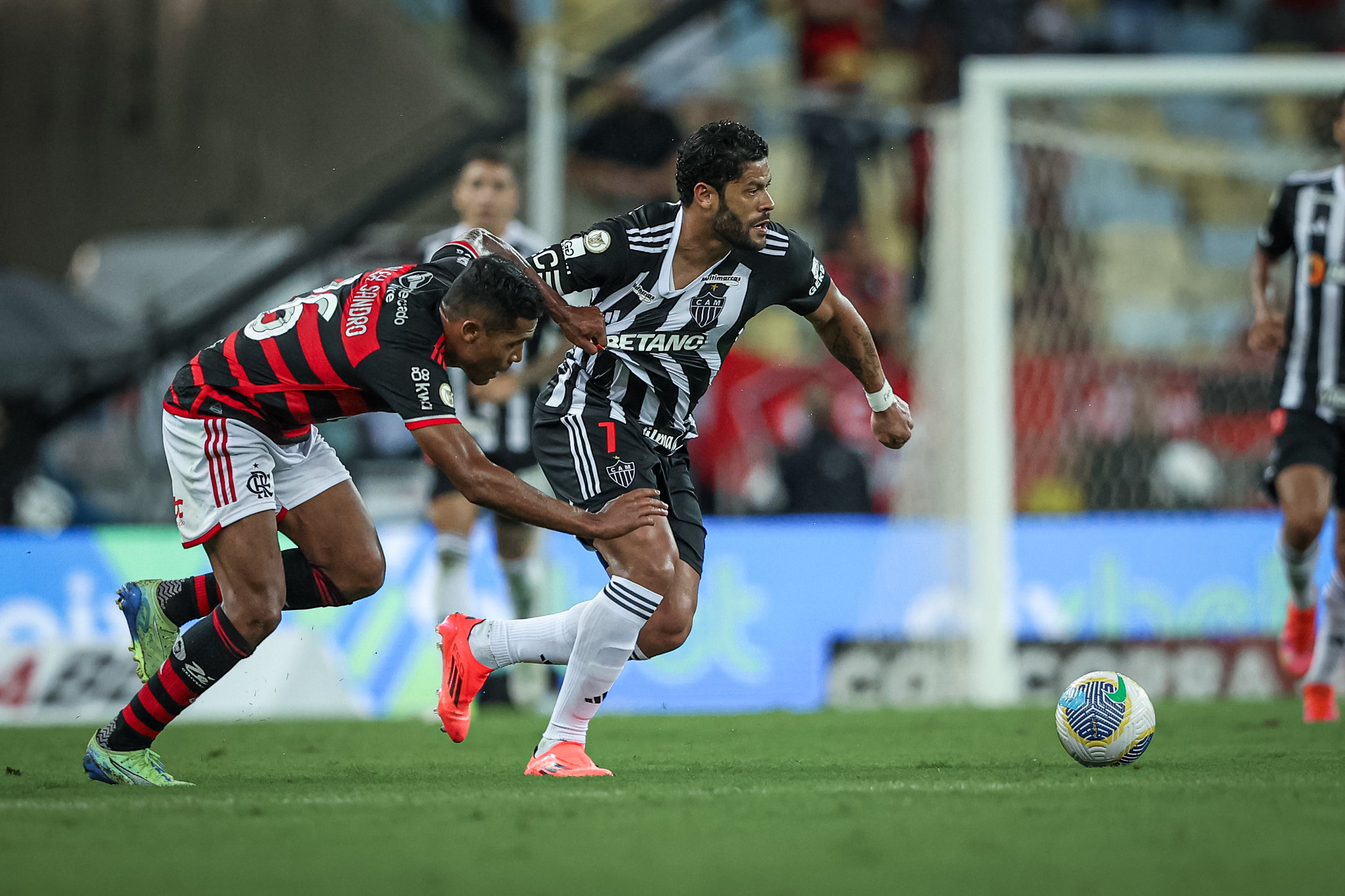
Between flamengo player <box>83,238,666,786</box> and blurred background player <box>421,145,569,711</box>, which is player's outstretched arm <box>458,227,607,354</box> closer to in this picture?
flamengo player <box>83,238,666,786</box>

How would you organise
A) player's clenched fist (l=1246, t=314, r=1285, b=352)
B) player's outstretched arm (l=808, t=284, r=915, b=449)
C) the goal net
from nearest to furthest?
1. player's outstretched arm (l=808, t=284, r=915, b=449)
2. player's clenched fist (l=1246, t=314, r=1285, b=352)
3. the goal net

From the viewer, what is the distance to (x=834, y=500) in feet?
38.9

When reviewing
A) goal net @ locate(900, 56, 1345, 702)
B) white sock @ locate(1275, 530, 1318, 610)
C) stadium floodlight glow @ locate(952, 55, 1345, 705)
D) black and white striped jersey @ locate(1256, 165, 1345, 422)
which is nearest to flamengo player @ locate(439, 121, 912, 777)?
black and white striped jersey @ locate(1256, 165, 1345, 422)

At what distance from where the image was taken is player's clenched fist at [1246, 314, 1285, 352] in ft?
23.5

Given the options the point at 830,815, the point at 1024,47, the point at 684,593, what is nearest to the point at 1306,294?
the point at 684,593

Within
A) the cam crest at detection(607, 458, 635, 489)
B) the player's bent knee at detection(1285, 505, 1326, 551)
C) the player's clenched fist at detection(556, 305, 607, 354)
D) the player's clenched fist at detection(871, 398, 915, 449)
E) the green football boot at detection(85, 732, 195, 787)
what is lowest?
the green football boot at detection(85, 732, 195, 787)

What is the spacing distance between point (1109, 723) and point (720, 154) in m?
2.18

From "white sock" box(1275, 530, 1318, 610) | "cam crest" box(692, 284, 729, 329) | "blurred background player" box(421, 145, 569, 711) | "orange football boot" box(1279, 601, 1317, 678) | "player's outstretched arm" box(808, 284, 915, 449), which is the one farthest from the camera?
"blurred background player" box(421, 145, 569, 711)

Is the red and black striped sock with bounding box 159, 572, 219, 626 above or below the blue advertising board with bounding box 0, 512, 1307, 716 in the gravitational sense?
above

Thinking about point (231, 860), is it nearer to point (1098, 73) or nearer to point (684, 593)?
point (684, 593)

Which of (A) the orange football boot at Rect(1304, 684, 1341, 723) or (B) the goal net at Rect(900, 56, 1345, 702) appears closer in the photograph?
(A) the orange football boot at Rect(1304, 684, 1341, 723)

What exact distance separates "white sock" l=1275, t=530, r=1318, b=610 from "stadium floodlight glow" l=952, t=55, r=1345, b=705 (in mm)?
2227

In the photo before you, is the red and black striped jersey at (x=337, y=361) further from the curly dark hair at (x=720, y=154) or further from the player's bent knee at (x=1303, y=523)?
the player's bent knee at (x=1303, y=523)

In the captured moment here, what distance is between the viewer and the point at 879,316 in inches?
509
